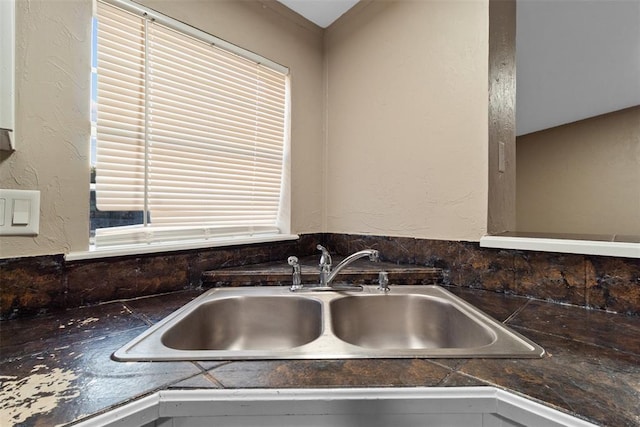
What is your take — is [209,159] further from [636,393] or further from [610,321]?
[610,321]

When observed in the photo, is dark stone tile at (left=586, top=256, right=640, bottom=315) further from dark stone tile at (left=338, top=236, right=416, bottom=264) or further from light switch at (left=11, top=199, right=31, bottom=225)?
light switch at (left=11, top=199, right=31, bottom=225)

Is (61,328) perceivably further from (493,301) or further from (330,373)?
(493,301)

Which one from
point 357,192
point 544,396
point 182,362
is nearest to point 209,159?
point 357,192

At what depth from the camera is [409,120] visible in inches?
54.2

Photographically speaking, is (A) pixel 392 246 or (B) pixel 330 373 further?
(A) pixel 392 246

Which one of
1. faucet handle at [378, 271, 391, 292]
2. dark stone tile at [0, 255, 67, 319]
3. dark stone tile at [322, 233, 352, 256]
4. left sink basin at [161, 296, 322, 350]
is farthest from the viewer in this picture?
dark stone tile at [322, 233, 352, 256]

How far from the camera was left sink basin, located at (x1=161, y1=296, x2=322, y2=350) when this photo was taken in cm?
102

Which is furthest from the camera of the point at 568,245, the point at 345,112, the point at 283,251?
the point at 345,112

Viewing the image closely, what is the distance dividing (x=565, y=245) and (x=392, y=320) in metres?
0.67

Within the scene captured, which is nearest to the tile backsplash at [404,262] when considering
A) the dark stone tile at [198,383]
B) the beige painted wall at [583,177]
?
the dark stone tile at [198,383]

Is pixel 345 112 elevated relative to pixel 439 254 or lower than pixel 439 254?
elevated

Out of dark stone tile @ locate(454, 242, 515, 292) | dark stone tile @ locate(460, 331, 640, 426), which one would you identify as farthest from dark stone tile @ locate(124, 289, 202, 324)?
dark stone tile @ locate(454, 242, 515, 292)

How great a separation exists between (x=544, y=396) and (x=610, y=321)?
1.96 feet

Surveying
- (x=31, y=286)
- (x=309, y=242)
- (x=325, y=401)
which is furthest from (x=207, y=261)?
(x=325, y=401)
